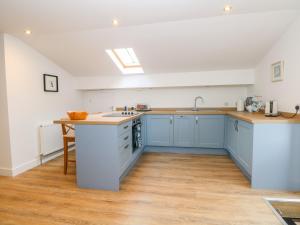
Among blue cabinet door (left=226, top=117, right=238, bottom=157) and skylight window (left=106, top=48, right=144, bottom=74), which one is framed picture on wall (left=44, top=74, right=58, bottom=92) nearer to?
skylight window (left=106, top=48, right=144, bottom=74)

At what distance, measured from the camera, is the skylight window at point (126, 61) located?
368cm

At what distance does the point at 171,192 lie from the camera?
2242 mm

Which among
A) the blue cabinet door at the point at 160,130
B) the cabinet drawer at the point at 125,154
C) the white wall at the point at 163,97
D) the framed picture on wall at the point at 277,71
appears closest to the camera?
the cabinet drawer at the point at 125,154

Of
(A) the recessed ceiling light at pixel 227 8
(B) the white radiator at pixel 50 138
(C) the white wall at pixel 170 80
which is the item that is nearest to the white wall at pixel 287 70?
(C) the white wall at pixel 170 80

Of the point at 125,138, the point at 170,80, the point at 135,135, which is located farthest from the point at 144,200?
the point at 170,80

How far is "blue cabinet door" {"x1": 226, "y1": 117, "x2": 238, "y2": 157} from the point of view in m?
3.02

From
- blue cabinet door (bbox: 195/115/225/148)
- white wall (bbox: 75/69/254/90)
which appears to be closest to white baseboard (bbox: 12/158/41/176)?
white wall (bbox: 75/69/254/90)

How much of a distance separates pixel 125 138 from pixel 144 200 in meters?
0.87

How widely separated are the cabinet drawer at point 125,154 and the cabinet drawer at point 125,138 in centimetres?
5

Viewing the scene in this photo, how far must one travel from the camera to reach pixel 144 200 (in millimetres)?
2074

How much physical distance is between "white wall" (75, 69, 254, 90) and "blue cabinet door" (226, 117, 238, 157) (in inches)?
35.3

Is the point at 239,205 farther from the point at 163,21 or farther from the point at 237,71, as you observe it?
the point at 237,71

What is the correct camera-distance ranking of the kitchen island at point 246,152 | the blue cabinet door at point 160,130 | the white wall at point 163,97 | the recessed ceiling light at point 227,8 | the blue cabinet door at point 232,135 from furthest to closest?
1. the white wall at point 163,97
2. the blue cabinet door at point 160,130
3. the blue cabinet door at point 232,135
4. the kitchen island at point 246,152
5. the recessed ceiling light at point 227,8

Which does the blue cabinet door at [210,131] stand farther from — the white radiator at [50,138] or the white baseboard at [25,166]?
the white baseboard at [25,166]
